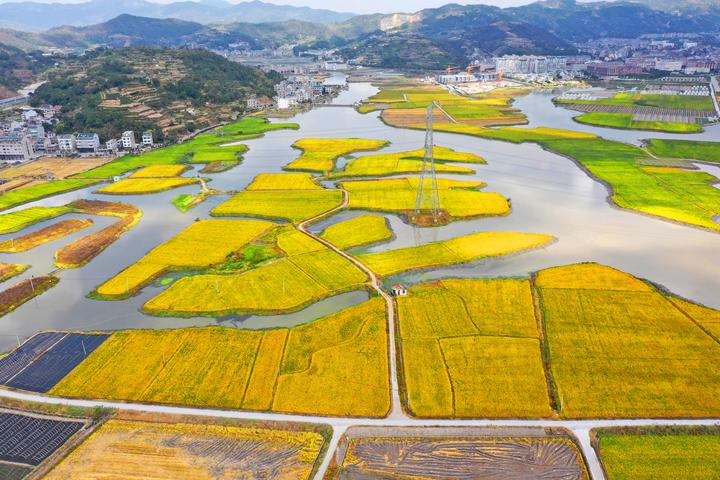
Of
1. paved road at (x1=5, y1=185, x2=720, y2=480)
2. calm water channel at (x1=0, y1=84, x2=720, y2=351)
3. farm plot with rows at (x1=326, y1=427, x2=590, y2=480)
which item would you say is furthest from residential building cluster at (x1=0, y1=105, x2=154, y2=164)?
farm plot with rows at (x1=326, y1=427, x2=590, y2=480)

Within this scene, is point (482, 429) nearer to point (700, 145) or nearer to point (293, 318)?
point (293, 318)

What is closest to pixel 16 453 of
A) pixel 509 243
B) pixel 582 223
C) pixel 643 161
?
pixel 509 243

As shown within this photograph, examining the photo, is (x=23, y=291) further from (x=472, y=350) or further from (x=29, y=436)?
(x=472, y=350)

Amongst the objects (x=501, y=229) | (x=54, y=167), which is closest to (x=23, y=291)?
Result: (x=501, y=229)

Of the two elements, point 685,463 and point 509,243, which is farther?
point 509,243

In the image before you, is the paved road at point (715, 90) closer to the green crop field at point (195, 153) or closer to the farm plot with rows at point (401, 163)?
the farm plot with rows at point (401, 163)

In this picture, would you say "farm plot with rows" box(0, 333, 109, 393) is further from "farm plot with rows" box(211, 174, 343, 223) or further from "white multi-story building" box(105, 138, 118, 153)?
"white multi-story building" box(105, 138, 118, 153)
